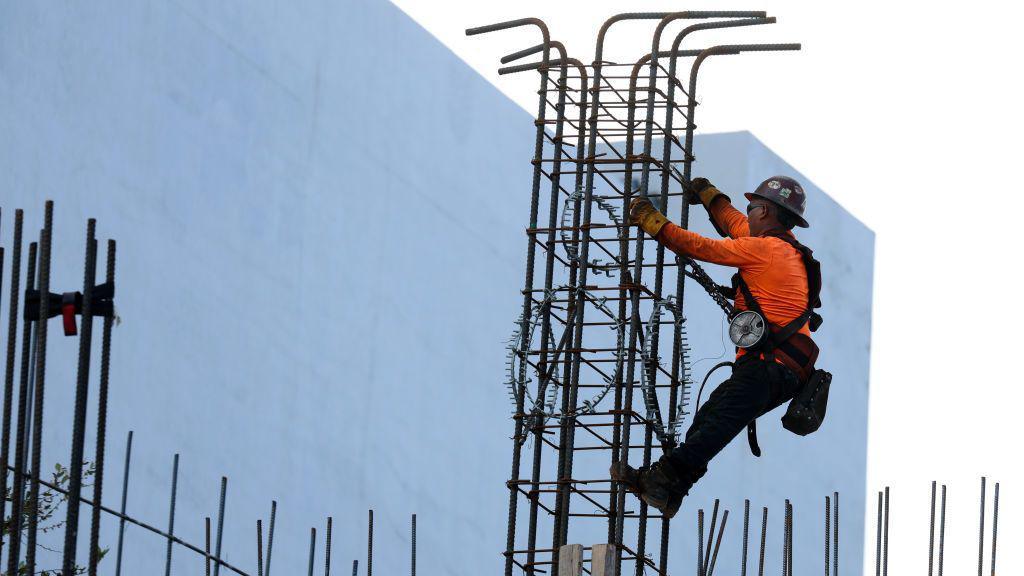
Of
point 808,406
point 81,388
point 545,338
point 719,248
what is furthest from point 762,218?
point 81,388

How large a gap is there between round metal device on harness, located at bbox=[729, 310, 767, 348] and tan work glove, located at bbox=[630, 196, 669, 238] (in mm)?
Result: 932

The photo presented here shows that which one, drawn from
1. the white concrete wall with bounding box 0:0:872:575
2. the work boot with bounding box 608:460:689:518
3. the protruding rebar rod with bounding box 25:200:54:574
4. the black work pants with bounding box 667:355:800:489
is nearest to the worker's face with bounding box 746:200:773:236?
the black work pants with bounding box 667:355:800:489

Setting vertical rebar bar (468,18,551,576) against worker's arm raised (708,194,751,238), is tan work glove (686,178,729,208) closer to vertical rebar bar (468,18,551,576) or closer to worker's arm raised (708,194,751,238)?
worker's arm raised (708,194,751,238)

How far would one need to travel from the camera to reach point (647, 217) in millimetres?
11875

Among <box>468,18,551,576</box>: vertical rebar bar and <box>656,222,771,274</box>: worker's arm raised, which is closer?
<box>656,222,771,274</box>: worker's arm raised

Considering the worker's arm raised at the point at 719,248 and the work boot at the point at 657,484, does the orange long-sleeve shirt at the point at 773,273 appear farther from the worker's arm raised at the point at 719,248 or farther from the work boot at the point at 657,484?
the work boot at the point at 657,484

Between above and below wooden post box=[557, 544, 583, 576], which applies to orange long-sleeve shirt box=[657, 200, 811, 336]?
above

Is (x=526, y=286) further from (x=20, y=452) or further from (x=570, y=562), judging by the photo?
(x=20, y=452)

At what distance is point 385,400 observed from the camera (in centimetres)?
2686

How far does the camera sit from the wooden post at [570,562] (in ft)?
38.0

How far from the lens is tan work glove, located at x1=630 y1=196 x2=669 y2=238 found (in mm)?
11836

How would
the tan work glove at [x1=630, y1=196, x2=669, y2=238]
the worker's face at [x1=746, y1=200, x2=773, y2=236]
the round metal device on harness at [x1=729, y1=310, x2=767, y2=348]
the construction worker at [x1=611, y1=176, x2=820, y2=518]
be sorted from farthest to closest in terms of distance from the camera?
1. the worker's face at [x1=746, y1=200, x2=773, y2=236]
2. the round metal device on harness at [x1=729, y1=310, x2=767, y2=348]
3. the construction worker at [x1=611, y1=176, x2=820, y2=518]
4. the tan work glove at [x1=630, y1=196, x2=669, y2=238]

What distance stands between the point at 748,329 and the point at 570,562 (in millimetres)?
1958

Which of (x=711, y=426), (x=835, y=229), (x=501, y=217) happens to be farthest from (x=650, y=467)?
(x=835, y=229)
